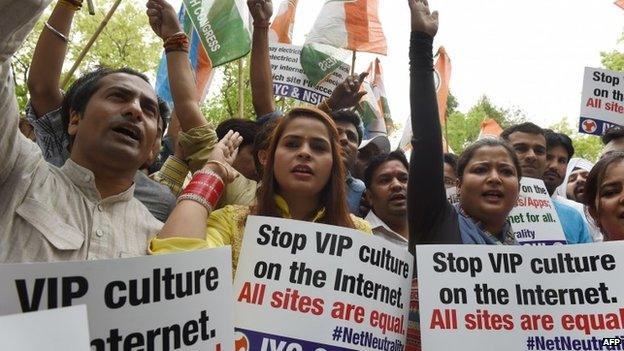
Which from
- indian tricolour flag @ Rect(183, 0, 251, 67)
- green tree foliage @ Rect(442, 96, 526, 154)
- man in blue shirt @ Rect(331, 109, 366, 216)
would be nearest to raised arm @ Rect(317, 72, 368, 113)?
man in blue shirt @ Rect(331, 109, 366, 216)

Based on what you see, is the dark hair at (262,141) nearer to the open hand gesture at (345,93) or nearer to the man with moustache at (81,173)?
the man with moustache at (81,173)

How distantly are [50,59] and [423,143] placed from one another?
1.67m

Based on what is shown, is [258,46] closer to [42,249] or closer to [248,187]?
[248,187]

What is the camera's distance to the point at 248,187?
299 centimetres

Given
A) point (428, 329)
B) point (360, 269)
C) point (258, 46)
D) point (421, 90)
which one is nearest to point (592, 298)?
point (428, 329)

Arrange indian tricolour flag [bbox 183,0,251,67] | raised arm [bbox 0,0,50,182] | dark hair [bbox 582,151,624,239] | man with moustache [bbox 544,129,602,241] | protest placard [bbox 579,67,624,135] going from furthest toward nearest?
protest placard [bbox 579,67,624,135], indian tricolour flag [bbox 183,0,251,67], man with moustache [bbox 544,129,602,241], dark hair [bbox 582,151,624,239], raised arm [bbox 0,0,50,182]

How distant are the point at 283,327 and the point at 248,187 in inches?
48.8

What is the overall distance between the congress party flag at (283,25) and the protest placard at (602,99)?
3.37 m

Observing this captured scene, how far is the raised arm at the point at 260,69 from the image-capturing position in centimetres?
371

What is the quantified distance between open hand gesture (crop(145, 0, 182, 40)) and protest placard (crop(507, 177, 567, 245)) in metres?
2.26

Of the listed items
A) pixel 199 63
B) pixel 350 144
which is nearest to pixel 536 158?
pixel 350 144

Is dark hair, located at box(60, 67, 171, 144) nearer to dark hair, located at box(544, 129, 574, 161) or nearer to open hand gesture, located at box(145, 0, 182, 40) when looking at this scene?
open hand gesture, located at box(145, 0, 182, 40)

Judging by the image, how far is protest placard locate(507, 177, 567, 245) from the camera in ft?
11.6

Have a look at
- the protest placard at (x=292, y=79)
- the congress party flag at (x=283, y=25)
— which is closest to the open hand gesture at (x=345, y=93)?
the protest placard at (x=292, y=79)
